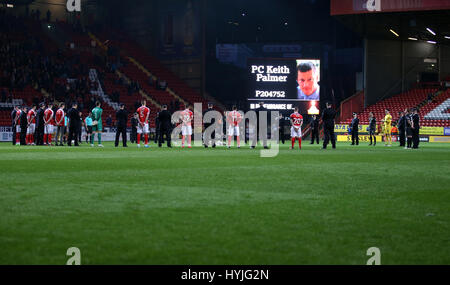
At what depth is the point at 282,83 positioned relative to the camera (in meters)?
40.4

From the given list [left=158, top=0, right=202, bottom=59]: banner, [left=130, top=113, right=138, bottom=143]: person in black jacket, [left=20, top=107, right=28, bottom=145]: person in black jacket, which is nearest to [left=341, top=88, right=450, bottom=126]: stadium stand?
[left=158, top=0, right=202, bottom=59]: banner

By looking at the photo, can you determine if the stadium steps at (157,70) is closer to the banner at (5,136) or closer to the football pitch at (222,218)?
the banner at (5,136)

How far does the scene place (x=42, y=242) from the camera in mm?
Answer: 5895

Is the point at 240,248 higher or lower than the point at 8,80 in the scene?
lower

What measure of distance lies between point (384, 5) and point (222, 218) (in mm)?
35433

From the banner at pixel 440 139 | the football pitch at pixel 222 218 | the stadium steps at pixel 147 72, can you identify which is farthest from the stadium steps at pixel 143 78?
the football pitch at pixel 222 218

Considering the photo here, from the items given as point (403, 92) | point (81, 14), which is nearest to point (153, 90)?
point (81, 14)

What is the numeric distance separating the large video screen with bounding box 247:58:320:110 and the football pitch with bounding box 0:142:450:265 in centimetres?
2666

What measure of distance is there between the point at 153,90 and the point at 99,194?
45.8m

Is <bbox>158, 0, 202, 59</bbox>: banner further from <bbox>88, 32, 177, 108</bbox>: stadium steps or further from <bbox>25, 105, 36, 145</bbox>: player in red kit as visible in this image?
<bbox>25, 105, 36, 145</bbox>: player in red kit

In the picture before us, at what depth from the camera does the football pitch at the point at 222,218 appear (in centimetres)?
550

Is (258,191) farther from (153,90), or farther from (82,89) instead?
(153,90)
